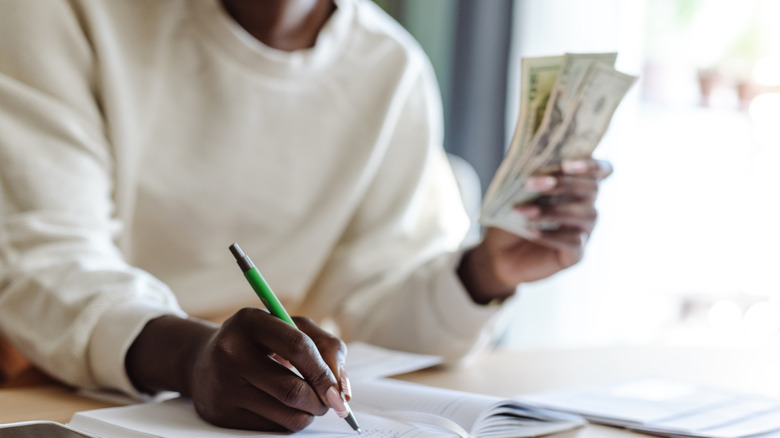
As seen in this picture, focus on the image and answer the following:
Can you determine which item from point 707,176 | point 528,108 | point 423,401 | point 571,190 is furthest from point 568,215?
point 707,176

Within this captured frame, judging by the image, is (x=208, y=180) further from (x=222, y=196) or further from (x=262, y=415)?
(x=262, y=415)

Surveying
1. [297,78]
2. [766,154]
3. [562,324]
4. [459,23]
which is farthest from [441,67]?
[766,154]

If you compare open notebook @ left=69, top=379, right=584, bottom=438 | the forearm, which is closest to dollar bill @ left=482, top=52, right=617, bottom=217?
open notebook @ left=69, top=379, right=584, bottom=438

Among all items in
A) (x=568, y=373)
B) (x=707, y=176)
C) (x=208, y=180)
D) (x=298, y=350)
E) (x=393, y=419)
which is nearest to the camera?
(x=298, y=350)

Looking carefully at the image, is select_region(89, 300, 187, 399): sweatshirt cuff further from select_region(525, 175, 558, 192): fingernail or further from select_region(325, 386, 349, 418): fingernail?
select_region(525, 175, 558, 192): fingernail

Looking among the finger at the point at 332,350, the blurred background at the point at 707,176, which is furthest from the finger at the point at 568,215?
the blurred background at the point at 707,176

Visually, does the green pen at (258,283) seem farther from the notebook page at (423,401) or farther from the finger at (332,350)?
the notebook page at (423,401)

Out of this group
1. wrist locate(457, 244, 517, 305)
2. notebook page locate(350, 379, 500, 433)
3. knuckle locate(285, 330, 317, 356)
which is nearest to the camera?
knuckle locate(285, 330, 317, 356)

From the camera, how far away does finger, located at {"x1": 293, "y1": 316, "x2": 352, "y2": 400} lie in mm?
699

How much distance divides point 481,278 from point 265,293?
1.83 feet

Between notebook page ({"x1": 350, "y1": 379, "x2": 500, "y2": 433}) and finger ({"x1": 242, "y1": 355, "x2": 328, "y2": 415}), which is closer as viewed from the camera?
finger ({"x1": 242, "y1": 355, "x2": 328, "y2": 415})

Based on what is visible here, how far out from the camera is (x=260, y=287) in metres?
0.71

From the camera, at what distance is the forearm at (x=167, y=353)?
786 millimetres

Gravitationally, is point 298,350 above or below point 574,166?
below
